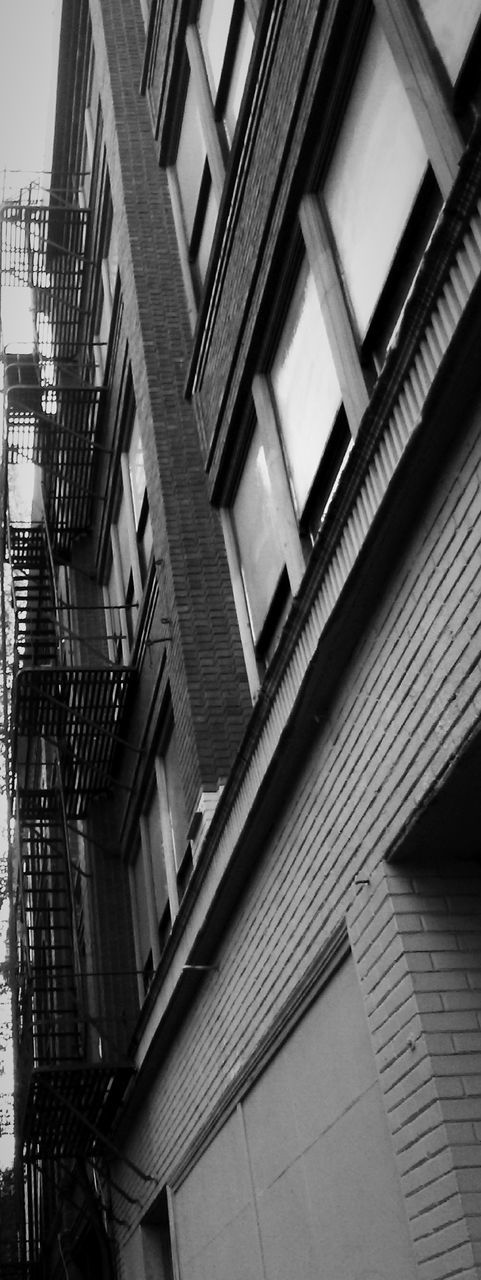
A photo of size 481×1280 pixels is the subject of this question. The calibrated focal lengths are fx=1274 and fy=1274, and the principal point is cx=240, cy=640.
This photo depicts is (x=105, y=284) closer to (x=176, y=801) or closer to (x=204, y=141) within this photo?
(x=204, y=141)

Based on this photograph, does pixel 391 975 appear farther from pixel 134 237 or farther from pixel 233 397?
pixel 134 237

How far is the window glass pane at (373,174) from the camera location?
19.4ft

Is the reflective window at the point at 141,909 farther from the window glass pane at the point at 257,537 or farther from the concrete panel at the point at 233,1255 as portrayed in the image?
the window glass pane at the point at 257,537

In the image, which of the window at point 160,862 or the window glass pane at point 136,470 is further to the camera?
the window glass pane at point 136,470

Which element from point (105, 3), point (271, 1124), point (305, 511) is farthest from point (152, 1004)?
point (105, 3)

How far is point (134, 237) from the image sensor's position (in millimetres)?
13500

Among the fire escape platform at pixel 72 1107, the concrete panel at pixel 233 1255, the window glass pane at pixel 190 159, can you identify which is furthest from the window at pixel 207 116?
the fire escape platform at pixel 72 1107

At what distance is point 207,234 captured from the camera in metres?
11.0

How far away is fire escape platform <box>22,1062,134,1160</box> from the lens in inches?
501

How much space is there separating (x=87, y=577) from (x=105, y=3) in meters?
7.59

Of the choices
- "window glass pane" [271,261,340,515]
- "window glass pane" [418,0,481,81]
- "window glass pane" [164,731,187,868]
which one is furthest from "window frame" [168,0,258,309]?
"window glass pane" [164,731,187,868]

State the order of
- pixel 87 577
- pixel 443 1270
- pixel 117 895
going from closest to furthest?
pixel 443 1270
pixel 117 895
pixel 87 577

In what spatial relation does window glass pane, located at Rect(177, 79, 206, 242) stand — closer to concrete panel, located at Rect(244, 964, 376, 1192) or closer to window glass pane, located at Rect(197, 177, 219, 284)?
window glass pane, located at Rect(197, 177, 219, 284)

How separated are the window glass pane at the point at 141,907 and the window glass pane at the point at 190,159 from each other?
7.07 m
